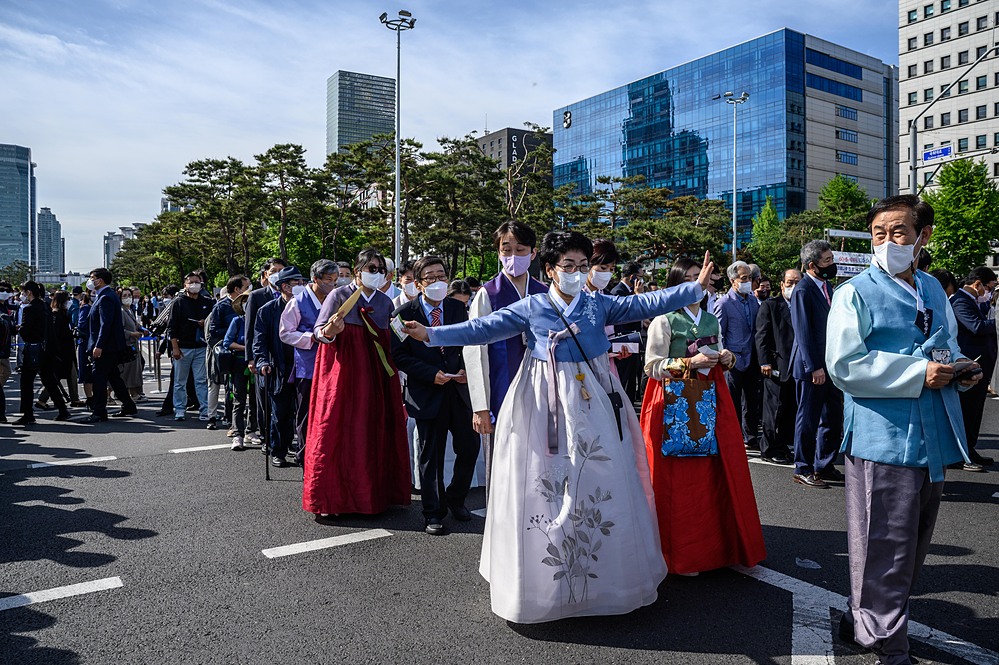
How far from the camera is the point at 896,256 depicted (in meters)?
3.11

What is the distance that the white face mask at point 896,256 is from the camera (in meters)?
3.10

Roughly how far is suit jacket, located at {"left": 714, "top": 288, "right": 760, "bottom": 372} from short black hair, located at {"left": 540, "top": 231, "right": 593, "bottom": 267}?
440cm

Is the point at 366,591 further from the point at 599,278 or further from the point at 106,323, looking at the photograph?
the point at 106,323

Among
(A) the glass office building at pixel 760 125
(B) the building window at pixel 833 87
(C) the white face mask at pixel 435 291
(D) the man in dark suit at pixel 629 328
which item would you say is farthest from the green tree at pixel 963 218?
(C) the white face mask at pixel 435 291

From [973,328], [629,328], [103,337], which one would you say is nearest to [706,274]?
[973,328]

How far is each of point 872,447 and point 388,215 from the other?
41313 mm

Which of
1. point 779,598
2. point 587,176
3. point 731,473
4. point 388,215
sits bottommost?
point 779,598

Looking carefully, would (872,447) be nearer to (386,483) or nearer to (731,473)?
(731,473)

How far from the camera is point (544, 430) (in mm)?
3572

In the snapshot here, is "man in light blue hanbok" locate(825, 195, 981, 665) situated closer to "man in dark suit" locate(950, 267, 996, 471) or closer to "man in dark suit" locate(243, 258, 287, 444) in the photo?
"man in dark suit" locate(950, 267, 996, 471)

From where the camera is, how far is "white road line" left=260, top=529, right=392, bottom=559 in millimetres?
4637

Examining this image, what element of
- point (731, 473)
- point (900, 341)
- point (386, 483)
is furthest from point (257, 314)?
point (900, 341)

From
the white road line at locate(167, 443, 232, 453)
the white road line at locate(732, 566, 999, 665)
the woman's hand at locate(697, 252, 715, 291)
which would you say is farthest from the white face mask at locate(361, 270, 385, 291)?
the white road line at locate(167, 443, 232, 453)

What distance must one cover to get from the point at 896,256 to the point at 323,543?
3.84 meters
